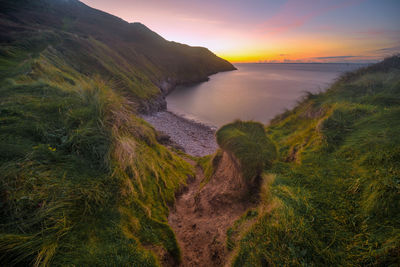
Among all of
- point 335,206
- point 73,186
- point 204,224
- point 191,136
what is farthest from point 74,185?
point 191,136

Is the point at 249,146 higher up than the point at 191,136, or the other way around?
the point at 249,146

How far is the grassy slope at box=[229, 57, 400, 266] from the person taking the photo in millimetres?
1986

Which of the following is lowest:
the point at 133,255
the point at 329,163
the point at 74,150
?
the point at 133,255

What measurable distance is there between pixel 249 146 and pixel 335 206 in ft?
9.00

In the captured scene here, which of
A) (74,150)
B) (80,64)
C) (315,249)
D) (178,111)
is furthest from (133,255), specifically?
(178,111)

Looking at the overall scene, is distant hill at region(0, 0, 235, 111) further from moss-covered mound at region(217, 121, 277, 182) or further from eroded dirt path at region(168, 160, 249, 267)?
eroded dirt path at region(168, 160, 249, 267)

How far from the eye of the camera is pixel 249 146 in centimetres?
515

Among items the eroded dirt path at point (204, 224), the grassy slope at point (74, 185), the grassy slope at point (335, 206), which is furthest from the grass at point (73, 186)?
the grassy slope at point (335, 206)

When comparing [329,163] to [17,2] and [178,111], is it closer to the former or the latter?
[178,111]

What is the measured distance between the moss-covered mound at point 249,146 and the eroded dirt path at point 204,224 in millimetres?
1029

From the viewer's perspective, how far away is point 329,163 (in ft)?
11.9

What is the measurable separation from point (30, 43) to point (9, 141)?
82.4ft

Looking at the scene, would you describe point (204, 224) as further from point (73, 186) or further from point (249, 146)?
point (73, 186)

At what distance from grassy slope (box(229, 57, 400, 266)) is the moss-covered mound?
1.59ft
